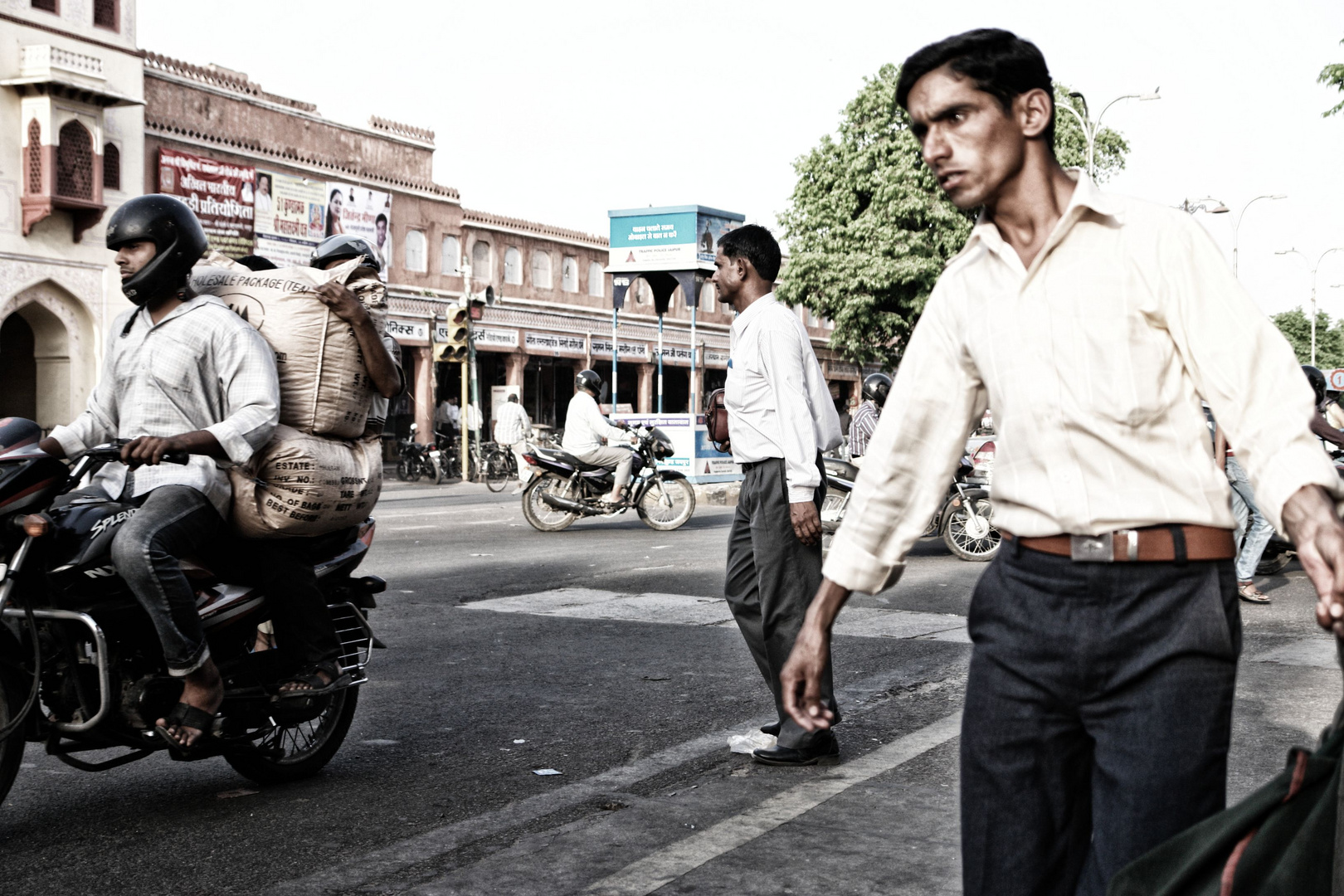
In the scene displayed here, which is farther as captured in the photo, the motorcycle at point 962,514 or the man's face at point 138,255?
the motorcycle at point 962,514

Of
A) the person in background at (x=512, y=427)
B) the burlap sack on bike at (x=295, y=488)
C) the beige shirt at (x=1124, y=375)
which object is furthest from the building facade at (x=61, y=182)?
the beige shirt at (x=1124, y=375)

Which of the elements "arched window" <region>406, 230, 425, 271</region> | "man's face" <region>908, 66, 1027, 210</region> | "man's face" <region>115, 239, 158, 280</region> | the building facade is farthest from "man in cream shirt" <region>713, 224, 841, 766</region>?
"arched window" <region>406, 230, 425, 271</region>

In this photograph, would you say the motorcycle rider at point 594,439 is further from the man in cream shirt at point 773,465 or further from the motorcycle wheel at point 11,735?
the motorcycle wheel at point 11,735

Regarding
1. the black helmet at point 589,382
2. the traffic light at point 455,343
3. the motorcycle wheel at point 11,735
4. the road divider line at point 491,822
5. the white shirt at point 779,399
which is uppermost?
the traffic light at point 455,343

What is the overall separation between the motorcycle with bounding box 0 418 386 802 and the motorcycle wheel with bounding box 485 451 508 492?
20.4 meters

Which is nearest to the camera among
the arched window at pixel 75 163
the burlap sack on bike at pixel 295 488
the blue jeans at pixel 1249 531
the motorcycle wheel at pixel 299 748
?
the burlap sack on bike at pixel 295 488

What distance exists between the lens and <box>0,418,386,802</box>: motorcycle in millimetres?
3812

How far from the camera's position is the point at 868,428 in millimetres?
13195

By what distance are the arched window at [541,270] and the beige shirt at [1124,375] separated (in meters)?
45.0

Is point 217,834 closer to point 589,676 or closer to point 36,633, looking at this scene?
point 36,633

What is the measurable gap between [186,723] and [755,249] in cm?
263

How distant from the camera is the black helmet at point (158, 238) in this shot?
13.6ft

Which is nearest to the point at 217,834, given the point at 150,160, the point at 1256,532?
the point at 1256,532

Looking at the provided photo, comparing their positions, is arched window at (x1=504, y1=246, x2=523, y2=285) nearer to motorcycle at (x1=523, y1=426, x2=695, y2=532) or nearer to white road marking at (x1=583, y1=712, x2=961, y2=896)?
motorcycle at (x1=523, y1=426, x2=695, y2=532)
